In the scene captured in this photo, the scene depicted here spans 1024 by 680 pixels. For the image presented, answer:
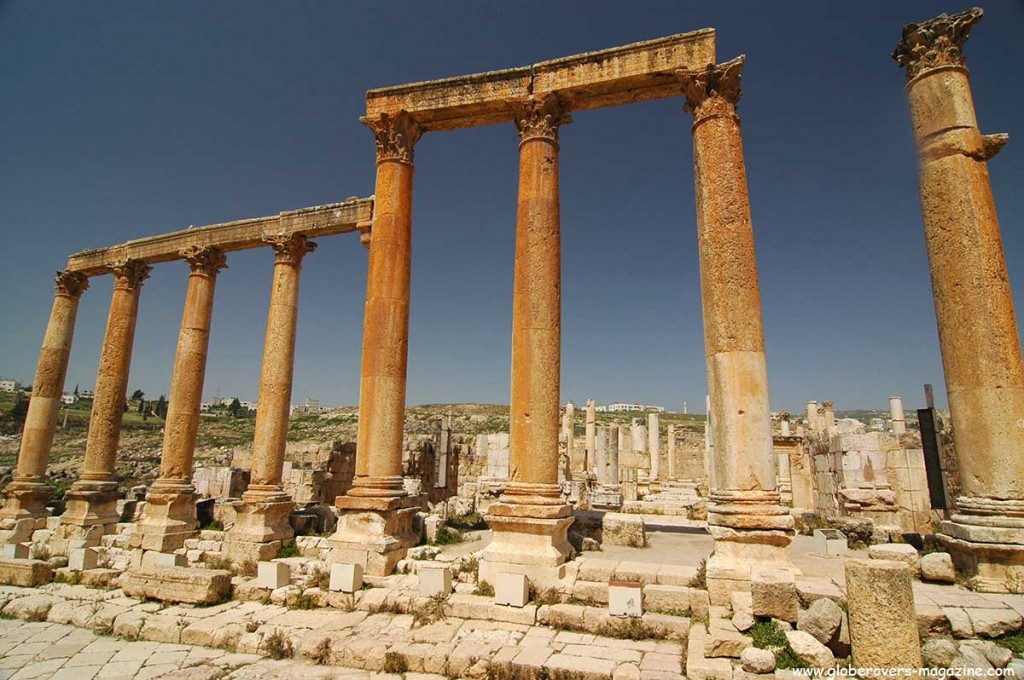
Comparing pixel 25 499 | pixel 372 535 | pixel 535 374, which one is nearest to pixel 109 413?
pixel 25 499

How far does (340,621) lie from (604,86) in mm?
10453

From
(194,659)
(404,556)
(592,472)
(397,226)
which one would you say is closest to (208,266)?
(397,226)

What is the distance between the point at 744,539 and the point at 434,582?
469 cm

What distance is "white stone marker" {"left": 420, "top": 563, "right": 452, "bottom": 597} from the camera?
8.54 meters

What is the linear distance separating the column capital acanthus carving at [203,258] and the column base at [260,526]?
7.15m

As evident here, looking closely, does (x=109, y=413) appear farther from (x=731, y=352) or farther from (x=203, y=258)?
(x=731, y=352)

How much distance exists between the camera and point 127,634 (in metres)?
8.33

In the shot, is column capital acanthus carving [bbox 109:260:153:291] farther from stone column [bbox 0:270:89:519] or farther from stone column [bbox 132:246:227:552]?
stone column [bbox 0:270:89:519]

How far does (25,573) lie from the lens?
1129 cm

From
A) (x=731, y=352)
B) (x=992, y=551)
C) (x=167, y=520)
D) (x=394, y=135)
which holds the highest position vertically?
(x=394, y=135)

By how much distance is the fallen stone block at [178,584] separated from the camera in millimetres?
9312

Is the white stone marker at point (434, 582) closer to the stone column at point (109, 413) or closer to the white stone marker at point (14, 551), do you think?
the white stone marker at point (14, 551)

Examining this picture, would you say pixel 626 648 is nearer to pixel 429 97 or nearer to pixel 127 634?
pixel 127 634

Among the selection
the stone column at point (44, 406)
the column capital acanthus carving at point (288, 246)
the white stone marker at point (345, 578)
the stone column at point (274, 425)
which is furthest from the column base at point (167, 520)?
the white stone marker at point (345, 578)
